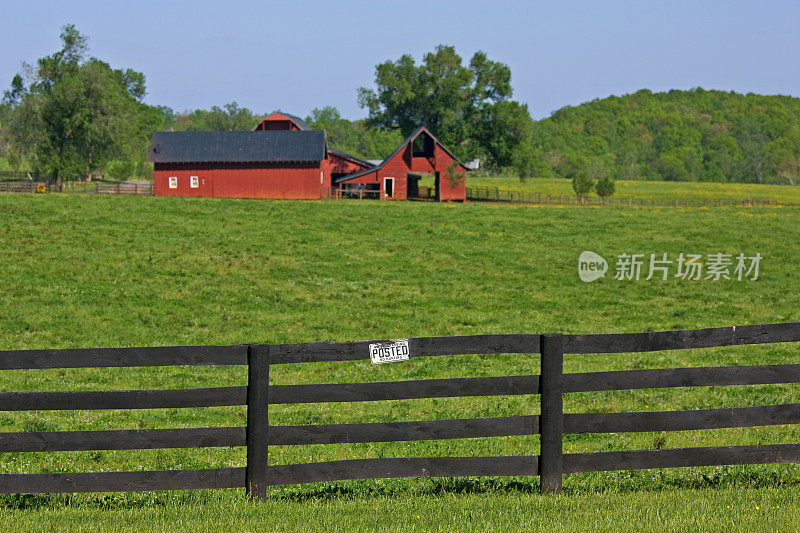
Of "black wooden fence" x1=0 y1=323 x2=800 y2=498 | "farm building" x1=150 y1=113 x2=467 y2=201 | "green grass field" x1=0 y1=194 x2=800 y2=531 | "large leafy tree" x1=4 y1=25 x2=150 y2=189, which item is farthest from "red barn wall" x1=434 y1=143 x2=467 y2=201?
"black wooden fence" x1=0 y1=323 x2=800 y2=498

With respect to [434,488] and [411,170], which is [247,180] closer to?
[411,170]

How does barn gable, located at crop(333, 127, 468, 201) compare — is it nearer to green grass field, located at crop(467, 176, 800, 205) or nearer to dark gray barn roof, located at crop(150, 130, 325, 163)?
→ dark gray barn roof, located at crop(150, 130, 325, 163)

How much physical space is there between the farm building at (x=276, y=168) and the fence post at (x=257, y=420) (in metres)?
66.8

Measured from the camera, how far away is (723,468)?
9625 millimetres

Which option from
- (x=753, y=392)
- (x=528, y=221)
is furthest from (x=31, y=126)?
(x=753, y=392)

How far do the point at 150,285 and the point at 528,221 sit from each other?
27.9 meters

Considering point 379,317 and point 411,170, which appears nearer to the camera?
point 379,317

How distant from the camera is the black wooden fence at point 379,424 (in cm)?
785

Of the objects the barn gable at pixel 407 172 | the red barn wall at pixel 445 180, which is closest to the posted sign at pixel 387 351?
the barn gable at pixel 407 172

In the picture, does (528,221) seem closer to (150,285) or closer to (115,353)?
(150,285)

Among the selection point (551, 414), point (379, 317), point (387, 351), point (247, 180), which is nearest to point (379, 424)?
point (387, 351)

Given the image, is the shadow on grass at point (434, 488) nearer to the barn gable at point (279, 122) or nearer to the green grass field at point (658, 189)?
the barn gable at point (279, 122)

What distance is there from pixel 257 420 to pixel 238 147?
71.7 meters

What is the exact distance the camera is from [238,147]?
7731cm
